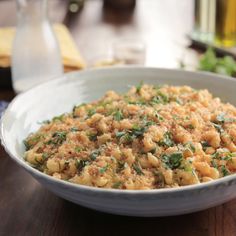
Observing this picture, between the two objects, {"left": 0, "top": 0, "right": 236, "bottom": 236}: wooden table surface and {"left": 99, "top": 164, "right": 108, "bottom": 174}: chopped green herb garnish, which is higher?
{"left": 99, "top": 164, "right": 108, "bottom": 174}: chopped green herb garnish

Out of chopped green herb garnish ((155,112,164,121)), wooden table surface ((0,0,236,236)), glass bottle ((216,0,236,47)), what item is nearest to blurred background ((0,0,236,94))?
glass bottle ((216,0,236,47))

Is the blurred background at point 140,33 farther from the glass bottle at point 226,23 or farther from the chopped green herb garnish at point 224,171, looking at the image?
the chopped green herb garnish at point 224,171

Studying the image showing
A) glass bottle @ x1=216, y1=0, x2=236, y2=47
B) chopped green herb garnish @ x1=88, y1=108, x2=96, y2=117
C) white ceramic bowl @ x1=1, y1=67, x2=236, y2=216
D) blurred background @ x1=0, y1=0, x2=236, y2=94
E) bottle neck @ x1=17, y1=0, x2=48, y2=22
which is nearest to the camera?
white ceramic bowl @ x1=1, y1=67, x2=236, y2=216

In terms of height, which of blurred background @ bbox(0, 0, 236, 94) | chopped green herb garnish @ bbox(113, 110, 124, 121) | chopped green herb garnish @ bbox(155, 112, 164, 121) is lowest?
blurred background @ bbox(0, 0, 236, 94)

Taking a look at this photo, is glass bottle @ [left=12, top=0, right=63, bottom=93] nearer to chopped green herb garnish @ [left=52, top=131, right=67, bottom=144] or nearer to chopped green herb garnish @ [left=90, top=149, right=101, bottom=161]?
chopped green herb garnish @ [left=52, top=131, right=67, bottom=144]

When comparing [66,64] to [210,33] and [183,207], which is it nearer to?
[210,33]

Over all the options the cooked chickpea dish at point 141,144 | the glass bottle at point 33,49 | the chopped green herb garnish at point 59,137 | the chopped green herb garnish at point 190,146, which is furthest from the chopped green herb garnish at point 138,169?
the glass bottle at point 33,49

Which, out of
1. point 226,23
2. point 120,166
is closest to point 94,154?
point 120,166
